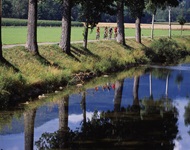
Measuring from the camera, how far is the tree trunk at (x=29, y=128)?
57.6 ft

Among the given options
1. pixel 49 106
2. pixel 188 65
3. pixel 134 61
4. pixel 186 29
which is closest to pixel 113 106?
pixel 49 106

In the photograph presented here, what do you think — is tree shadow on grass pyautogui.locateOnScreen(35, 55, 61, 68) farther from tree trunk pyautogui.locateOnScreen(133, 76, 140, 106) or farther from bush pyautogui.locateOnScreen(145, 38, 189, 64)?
bush pyautogui.locateOnScreen(145, 38, 189, 64)

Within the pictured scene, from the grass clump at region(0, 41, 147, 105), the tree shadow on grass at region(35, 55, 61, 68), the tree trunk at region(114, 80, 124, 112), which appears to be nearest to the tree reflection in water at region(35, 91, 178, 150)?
the tree trunk at region(114, 80, 124, 112)

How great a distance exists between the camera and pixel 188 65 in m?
48.4

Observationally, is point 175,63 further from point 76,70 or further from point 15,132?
point 15,132

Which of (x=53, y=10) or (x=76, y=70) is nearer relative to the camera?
(x=76, y=70)

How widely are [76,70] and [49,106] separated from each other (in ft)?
32.0

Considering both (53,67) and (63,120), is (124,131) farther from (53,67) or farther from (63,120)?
(53,67)

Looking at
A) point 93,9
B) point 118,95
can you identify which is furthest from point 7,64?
point 93,9

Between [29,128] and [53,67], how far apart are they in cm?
1186

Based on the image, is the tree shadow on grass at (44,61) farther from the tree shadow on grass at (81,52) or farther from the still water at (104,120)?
the tree shadow on grass at (81,52)

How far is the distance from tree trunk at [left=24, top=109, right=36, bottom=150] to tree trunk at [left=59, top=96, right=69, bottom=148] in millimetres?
1087

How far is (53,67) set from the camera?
1233 inches

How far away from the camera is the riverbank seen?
81.8 ft
